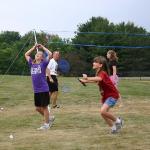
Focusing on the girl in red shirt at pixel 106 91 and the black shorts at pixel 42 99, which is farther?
the black shorts at pixel 42 99

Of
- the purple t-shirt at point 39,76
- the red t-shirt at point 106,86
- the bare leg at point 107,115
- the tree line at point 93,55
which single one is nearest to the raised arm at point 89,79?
the red t-shirt at point 106,86

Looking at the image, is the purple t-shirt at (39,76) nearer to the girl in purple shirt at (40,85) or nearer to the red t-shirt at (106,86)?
the girl in purple shirt at (40,85)

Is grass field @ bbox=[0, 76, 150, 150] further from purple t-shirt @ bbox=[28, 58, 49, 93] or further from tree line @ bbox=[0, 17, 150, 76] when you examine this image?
tree line @ bbox=[0, 17, 150, 76]

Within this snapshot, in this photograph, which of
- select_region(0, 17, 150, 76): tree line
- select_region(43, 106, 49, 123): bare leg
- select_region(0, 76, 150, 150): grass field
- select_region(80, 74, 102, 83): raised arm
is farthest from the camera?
select_region(0, 17, 150, 76): tree line

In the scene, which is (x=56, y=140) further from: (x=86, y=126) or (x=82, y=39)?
(x=82, y=39)

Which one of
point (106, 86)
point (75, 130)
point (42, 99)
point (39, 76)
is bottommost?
point (75, 130)

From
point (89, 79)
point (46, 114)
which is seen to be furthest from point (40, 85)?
point (89, 79)

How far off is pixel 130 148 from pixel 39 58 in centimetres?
358

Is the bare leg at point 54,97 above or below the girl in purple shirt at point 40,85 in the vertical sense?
below

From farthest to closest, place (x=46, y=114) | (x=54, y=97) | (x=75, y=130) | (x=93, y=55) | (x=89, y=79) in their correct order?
(x=93, y=55)
(x=54, y=97)
(x=46, y=114)
(x=75, y=130)
(x=89, y=79)

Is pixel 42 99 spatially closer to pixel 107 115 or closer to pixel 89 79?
pixel 107 115

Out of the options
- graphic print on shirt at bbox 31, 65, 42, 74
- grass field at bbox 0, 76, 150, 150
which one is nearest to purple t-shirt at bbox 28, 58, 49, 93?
graphic print on shirt at bbox 31, 65, 42, 74

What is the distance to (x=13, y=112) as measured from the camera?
47.6 feet

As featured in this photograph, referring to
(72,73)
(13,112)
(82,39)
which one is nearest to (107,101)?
(13,112)
